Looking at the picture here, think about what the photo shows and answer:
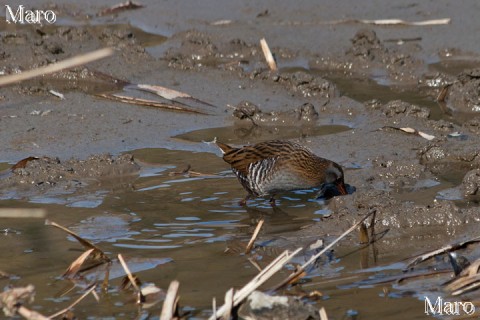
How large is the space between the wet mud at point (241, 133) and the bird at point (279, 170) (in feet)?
0.52

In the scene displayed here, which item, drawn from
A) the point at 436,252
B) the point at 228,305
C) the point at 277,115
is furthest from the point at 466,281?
the point at 277,115

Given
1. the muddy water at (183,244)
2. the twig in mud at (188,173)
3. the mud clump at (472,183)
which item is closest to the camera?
the muddy water at (183,244)

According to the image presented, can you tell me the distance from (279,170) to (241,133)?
1.59 m

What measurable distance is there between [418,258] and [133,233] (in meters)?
2.13

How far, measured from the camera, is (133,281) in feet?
19.1

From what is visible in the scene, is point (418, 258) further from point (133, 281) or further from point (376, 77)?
point (376, 77)

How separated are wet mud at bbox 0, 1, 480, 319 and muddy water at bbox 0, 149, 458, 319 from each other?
0.02 metres

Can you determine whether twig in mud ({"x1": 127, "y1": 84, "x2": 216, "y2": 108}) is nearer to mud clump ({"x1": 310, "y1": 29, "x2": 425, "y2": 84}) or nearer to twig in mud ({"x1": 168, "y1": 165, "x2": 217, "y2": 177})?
twig in mud ({"x1": 168, "y1": 165, "x2": 217, "y2": 177})

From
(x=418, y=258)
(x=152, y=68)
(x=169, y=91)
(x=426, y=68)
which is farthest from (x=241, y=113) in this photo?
(x=418, y=258)

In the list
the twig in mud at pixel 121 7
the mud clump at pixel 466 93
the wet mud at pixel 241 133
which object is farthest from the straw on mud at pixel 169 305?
the twig in mud at pixel 121 7

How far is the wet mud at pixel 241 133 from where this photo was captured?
22.5ft

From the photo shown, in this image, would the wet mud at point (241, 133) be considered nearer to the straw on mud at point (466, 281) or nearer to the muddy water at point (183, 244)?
the muddy water at point (183, 244)

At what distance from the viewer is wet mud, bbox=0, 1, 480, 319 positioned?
22.5 feet

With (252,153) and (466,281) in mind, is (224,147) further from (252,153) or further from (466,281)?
(466,281)
